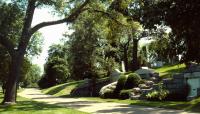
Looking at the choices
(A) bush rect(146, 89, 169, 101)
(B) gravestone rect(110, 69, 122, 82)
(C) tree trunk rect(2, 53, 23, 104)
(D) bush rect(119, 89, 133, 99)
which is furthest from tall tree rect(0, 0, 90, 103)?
(B) gravestone rect(110, 69, 122, 82)

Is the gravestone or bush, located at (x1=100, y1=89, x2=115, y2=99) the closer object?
bush, located at (x1=100, y1=89, x2=115, y2=99)

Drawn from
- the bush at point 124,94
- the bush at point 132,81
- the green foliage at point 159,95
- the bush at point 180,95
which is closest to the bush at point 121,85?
the bush at point 132,81

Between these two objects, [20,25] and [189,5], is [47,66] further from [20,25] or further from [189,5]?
[189,5]

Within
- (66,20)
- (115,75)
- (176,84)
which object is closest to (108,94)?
(115,75)

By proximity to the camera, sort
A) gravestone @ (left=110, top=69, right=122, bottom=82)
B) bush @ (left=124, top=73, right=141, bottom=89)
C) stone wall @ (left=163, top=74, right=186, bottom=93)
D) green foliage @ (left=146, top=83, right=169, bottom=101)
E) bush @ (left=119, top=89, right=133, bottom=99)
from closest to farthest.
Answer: green foliage @ (left=146, top=83, right=169, bottom=101) → stone wall @ (left=163, top=74, right=186, bottom=93) → bush @ (left=119, top=89, right=133, bottom=99) → bush @ (left=124, top=73, right=141, bottom=89) → gravestone @ (left=110, top=69, right=122, bottom=82)

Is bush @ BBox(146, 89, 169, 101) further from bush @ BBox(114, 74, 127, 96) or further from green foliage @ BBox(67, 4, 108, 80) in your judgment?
green foliage @ BBox(67, 4, 108, 80)

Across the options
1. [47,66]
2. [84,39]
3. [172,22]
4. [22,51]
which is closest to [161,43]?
[172,22]

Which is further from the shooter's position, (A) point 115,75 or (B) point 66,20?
(A) point 115,75

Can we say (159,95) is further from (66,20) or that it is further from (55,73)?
(55,73)

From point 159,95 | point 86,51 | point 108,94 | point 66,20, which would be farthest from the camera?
point 86,51

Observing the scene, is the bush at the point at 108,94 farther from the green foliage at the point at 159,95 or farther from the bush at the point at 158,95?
the bush at the point at 158,95

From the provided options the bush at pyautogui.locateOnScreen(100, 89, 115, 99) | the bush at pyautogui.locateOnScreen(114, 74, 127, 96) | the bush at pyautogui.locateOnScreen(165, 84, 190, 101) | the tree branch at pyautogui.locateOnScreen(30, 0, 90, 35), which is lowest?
the bush at pyautogui.locateOnScreen(165, 84, 190, 101)

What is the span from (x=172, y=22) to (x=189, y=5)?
1.13 meters

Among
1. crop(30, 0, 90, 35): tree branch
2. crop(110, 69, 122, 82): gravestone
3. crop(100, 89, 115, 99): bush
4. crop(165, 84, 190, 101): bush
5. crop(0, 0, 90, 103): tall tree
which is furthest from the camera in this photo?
crop(110, 69, 122, 82): gravestone
